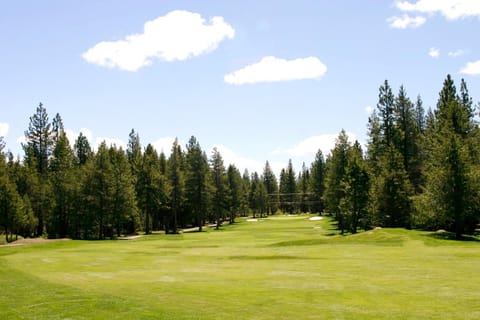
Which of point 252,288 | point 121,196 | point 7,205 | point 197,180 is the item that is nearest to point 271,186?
point 197,180

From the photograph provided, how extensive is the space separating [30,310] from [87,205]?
58590 millimetres

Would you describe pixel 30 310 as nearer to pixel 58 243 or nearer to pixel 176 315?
pixel 176 315

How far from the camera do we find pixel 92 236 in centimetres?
7281

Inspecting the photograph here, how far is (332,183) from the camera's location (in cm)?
7306

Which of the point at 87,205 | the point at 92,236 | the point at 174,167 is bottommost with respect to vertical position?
the point at 92,236

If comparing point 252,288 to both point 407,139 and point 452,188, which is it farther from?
point 407,139

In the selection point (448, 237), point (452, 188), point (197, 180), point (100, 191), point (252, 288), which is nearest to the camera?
point (252, 288)

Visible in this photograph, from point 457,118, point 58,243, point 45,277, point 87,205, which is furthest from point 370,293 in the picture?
point 87,205

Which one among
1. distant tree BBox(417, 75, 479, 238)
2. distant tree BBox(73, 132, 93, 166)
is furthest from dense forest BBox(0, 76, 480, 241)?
distant tree BBox(73, 132, 93, 166)

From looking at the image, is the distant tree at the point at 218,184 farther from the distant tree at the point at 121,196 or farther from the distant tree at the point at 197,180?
the distant tree at the point at 121,196

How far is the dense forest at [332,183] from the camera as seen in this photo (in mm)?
48178

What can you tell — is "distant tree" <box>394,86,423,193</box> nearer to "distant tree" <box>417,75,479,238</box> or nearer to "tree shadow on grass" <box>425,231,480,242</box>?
"distant tree" <box>417,75,479,238</box>

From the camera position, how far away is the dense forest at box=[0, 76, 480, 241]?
48178 millimetres

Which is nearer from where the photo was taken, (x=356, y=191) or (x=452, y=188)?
(x=452, y=188)
